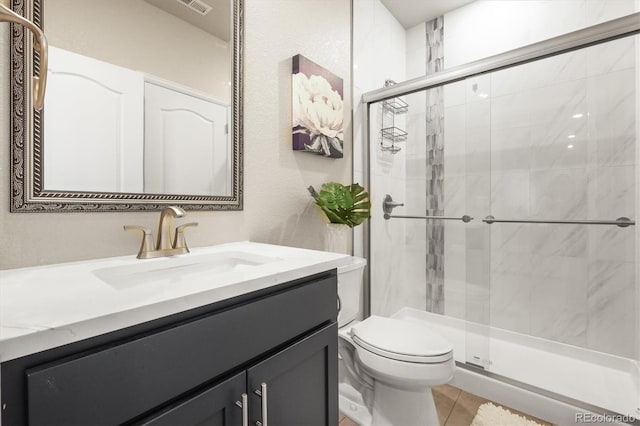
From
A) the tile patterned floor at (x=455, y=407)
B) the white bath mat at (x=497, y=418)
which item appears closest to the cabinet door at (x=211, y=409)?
the tile patterned floor at (x=455, y=407)

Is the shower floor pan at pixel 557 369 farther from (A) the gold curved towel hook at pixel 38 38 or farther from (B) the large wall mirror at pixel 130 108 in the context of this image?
(A) the gold curved towel hook at pixel 38 38

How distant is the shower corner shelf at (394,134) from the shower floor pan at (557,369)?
1.33 m

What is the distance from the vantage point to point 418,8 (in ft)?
7.38

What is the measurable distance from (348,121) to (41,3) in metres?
1.43

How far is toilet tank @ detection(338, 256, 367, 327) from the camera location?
133 cm

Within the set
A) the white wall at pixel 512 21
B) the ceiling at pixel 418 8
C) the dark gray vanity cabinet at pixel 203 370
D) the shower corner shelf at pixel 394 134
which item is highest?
the ceiling at pixel 418 8

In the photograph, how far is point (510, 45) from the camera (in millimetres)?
2074

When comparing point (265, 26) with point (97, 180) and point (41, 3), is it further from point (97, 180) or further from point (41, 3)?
point (97, 180)

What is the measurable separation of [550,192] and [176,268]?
2.09 meters

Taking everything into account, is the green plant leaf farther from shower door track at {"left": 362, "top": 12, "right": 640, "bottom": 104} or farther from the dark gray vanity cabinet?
shower door track at {"left": 362, "top": 12, "right": 640, "bottom": 104}

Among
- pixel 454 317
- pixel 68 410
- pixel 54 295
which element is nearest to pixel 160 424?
pixel 68 410

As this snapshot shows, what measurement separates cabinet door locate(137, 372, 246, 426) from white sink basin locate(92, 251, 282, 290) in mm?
246

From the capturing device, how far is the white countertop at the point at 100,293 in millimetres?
380

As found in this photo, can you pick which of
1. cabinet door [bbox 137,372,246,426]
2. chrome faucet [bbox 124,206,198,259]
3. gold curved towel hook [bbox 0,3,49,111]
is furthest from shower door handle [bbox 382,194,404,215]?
gold curved towel hook [bbox 0,3,49,111]
